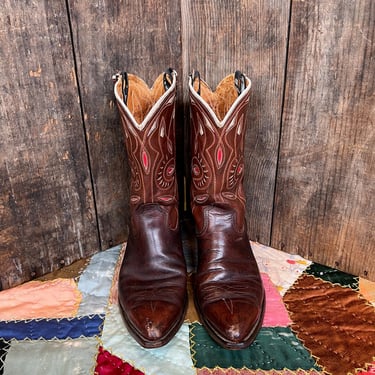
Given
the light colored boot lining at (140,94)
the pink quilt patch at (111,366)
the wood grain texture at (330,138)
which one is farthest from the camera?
the light colored boot lining at (140,94)

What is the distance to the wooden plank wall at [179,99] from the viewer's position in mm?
886

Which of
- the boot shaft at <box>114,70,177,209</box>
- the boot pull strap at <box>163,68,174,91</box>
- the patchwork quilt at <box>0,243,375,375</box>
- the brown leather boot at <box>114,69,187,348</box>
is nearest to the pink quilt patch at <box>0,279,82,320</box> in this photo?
the patchwork quilt at <box>0,243,375,375</box>

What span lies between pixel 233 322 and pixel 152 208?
0.99 ft

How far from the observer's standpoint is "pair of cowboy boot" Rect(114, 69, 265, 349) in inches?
33.8

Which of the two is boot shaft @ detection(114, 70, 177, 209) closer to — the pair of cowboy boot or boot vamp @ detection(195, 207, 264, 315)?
the pair of cowboy boot

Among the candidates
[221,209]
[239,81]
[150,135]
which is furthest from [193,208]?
[239,81]

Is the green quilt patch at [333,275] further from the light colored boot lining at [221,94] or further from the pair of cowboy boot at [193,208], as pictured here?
the light colored boot lining at [221,94]

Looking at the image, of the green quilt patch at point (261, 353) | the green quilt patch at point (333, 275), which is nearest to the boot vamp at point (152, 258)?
the green quilt patch at point (261, 353)

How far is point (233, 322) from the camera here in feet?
2.60

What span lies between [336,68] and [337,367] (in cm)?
60

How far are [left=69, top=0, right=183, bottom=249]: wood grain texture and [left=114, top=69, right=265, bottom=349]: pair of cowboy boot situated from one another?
0.24 feet

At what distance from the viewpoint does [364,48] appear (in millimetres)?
853

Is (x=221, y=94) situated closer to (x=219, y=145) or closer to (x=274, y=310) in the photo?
(x=219, y=145)

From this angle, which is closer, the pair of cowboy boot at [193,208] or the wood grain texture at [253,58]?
the pair of cowboy boot at [193,208]
